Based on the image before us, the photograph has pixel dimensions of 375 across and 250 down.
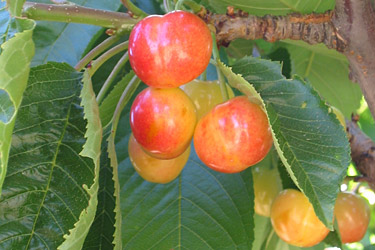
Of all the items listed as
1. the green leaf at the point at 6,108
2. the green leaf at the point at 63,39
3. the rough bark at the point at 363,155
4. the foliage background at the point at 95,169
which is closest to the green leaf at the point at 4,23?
the foliage background at the point at 95,169

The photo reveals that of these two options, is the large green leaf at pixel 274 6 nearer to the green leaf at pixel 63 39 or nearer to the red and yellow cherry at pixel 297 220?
the green leaf at pixel 63 39

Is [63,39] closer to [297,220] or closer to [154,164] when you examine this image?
[154,164]

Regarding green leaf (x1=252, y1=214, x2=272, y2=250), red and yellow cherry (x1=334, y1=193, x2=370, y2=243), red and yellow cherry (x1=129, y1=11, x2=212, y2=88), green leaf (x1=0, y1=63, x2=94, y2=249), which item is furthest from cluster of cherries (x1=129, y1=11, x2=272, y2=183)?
green leaf (x1=252, y1=214, x2=272, y2=250)

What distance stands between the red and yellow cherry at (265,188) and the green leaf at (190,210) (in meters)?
0.11

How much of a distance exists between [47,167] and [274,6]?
60cm

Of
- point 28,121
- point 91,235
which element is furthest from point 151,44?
point 91,235

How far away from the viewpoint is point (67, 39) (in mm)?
1312

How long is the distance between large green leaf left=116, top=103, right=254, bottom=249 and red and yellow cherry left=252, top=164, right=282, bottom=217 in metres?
0.11

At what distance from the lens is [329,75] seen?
1677 millimetres

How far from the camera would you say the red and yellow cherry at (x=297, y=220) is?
3.44ft

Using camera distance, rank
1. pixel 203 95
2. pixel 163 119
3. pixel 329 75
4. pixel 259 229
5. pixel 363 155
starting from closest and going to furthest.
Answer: pixel 163 119
pixel 203 95
pixel 363 155
pixel 259 229
pixel 329 75

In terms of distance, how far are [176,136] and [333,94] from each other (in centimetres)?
97

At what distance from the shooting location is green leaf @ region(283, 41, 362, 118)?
1.62 metres

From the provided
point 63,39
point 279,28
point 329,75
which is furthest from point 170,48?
point 329,75
